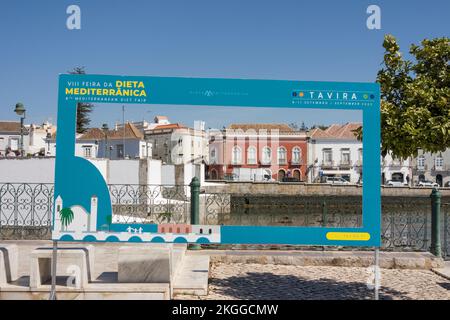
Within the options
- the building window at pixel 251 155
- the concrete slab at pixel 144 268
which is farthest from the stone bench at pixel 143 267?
the building window at pixel 251 155

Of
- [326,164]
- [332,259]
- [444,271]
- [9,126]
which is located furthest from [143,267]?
[9,126]

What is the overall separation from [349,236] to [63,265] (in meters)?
3.77

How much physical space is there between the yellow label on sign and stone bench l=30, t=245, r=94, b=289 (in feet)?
10.3

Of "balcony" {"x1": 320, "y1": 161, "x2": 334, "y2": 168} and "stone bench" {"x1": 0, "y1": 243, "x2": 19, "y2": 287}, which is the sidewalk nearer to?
"balcony" {"x1": 320, "y1": 161, "x2": 334, "y2": 168}

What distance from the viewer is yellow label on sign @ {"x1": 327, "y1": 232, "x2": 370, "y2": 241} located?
5.33 meters

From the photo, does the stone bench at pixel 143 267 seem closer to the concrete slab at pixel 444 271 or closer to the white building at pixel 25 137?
the concrete slab at pixel 444 271

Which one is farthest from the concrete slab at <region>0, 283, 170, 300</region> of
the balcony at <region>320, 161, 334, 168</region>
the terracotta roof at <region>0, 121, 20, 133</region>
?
the terracotta roof at <region>0, 121, 20, 133</region>

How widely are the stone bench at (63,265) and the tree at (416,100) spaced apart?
3.94 meters

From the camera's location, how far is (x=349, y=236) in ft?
17.5

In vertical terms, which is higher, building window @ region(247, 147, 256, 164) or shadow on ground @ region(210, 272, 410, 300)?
building window @ region(247, 147, 256, 164)

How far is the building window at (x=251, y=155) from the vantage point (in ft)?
19.8
